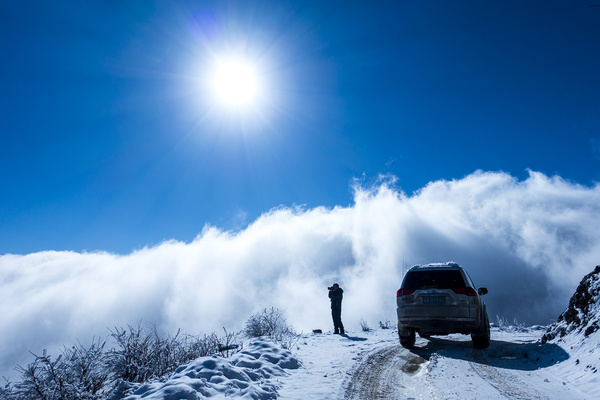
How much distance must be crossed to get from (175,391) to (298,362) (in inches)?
122

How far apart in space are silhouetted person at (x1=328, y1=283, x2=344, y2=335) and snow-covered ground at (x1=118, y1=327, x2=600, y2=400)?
5205 millimetres

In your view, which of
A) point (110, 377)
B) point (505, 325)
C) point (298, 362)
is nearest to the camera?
point (110, 377)

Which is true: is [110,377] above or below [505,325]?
below

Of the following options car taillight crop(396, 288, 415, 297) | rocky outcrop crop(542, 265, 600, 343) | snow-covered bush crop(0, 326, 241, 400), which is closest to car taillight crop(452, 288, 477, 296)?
car taillight crop(396, 288, 415, 297)

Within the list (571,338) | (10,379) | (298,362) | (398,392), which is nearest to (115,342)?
(10,379)

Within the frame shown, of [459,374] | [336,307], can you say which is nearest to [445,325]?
[459,374]

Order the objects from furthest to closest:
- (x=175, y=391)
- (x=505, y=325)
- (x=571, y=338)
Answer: (x=505, y=325) → (x=571, y=338) → (x=175, y=391)

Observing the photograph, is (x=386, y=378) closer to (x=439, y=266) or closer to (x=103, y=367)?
(x=439, y=266)

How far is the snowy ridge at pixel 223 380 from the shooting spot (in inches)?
151

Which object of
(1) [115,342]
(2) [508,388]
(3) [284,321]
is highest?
(3) [284,321]

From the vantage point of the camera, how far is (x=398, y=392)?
4.64 meters

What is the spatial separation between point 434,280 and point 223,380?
5620 millimetres

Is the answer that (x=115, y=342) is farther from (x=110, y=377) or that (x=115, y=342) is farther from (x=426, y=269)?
(x=426, y=269)

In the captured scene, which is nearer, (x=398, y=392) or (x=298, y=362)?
(x=398, y=392)
